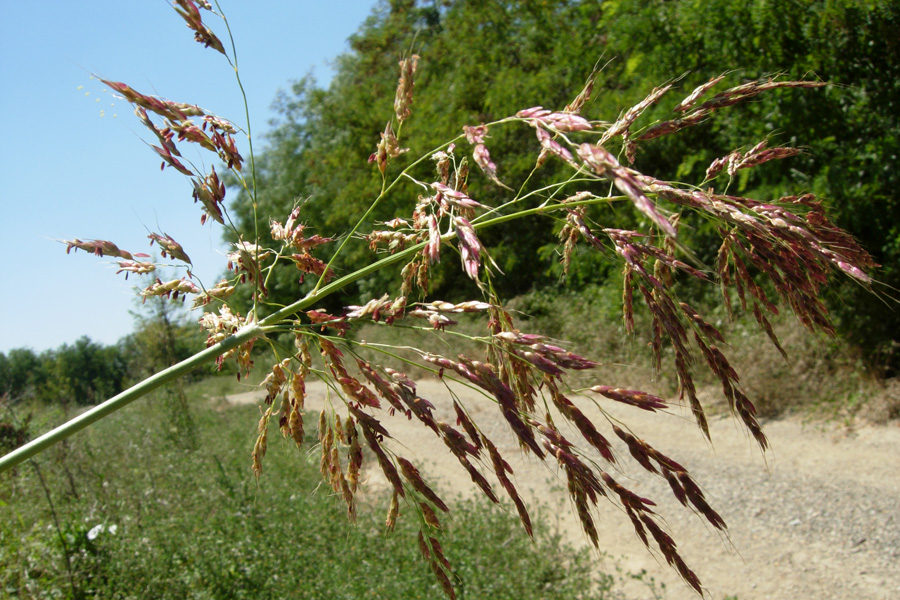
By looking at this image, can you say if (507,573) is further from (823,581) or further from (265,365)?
(265,365)

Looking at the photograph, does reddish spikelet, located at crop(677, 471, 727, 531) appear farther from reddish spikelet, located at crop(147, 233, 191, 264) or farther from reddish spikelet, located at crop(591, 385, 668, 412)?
reddish spikelet, located at crop(147, 233, 191, 264)

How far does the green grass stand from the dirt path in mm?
684

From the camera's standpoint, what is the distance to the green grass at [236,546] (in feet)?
12.6

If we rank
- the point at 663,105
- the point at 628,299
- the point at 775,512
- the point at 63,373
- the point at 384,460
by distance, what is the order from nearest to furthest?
the point at 384,460 → the point at 628,299 → the point at 775,512 → the point at 63,373 → the point at 663,105

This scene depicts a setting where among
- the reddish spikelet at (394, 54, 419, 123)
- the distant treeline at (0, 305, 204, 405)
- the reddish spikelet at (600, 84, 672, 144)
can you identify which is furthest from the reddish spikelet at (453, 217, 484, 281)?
the distant treeline at (0, 305, 204, 405)

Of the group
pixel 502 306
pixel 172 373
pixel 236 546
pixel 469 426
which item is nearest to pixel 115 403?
pixel 172 373

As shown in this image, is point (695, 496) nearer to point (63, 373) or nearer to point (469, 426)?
point (469, 426)

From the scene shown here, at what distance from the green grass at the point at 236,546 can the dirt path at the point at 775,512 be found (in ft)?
2.24

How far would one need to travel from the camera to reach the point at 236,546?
417 centimetres

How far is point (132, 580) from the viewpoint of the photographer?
3.94 metres

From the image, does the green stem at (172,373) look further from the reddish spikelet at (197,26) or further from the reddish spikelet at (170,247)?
the reddish spikelet at (197,26)

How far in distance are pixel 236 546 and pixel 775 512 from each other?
13.5ft

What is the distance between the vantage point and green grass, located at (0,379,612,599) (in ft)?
12.6

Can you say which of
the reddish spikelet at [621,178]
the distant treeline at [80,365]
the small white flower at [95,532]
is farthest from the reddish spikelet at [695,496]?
the distant treeline at [80,365]
